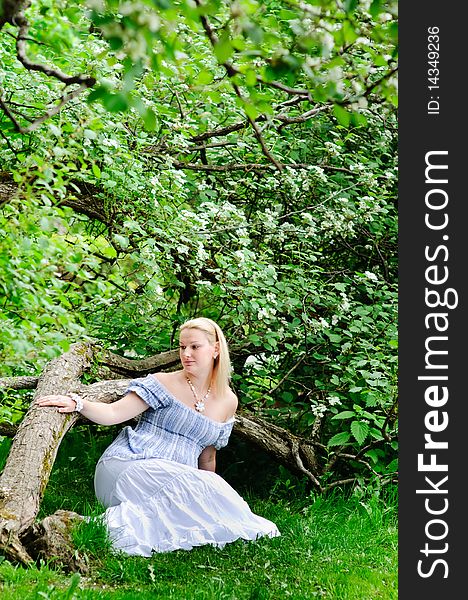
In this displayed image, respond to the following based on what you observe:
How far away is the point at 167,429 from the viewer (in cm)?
491

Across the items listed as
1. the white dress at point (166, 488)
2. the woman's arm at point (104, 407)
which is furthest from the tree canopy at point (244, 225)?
the white dress at point (166, 488)

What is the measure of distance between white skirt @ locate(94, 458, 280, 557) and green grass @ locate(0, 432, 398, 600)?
0.07 m

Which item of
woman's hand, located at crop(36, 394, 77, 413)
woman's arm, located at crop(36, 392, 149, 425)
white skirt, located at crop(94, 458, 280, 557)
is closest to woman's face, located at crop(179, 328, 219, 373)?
woman's arm, located at crop(36, 392, 149, 425)

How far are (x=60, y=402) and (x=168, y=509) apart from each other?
2.48 feet

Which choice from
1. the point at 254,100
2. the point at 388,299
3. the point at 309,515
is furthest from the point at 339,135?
the point at 254,100

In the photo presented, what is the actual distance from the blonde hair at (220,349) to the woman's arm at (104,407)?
16.9 inches

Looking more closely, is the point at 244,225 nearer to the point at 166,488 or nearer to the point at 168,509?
the point at 166,488

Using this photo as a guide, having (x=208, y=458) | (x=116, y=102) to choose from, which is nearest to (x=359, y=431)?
(x=208, y=458)

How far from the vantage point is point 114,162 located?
4.75 metres

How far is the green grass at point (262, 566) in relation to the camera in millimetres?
3686

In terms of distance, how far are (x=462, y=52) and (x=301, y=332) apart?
251cm

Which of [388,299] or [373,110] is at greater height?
[373,110]

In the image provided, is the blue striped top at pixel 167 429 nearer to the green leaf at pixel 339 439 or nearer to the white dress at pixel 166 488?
the white dress at pixel 166 488

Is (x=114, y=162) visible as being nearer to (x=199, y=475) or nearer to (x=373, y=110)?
(x=199, y=475)
